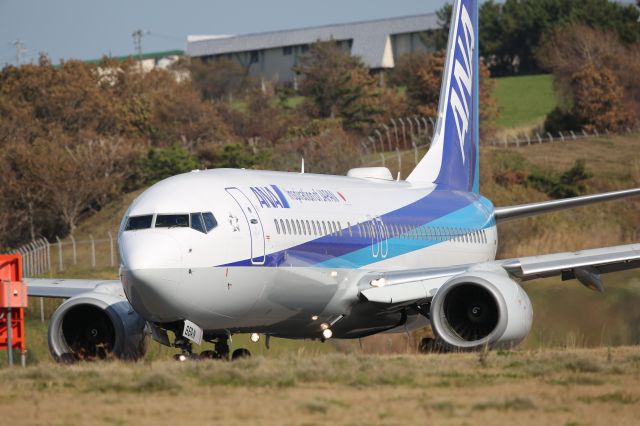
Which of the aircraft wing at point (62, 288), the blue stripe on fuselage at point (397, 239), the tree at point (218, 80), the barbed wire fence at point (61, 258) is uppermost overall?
the tree at point (218, 80)

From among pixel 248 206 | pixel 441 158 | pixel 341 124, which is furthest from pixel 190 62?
pixel 248 206

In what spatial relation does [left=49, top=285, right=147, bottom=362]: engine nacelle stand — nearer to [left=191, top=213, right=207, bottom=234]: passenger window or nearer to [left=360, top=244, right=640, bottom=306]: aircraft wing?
[left=191, top=213, right=207, bottom=234]: passenger window

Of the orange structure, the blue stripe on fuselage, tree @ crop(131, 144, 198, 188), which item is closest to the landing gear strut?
the blue stripe on fuselage

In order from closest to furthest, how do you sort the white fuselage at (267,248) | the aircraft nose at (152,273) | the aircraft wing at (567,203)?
the aircraft nose at (152,273), the white fuselage at (267,248), the aircraft wing at (567,203)

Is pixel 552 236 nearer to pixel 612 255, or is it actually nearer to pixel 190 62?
pixel 612 255

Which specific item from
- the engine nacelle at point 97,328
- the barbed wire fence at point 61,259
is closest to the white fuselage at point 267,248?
the engine nacelle at point 97,328

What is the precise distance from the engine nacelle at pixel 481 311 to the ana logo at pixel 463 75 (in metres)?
10.9

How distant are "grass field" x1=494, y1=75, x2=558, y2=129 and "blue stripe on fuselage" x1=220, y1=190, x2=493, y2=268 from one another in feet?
251

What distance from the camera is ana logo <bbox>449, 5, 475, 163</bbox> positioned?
3753cm

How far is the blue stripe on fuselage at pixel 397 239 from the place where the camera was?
1017 inches

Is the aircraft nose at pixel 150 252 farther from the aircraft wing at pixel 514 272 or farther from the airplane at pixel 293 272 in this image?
the aircraft wing at pixel 514 272

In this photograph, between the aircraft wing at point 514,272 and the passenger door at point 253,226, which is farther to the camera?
the aircraft wing at point 514,272

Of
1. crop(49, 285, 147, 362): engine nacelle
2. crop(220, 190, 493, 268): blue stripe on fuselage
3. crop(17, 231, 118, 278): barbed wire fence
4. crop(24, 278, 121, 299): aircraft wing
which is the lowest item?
crop(17, 231, 118, 278): barbed wire fence

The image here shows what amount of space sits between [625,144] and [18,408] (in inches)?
2851
